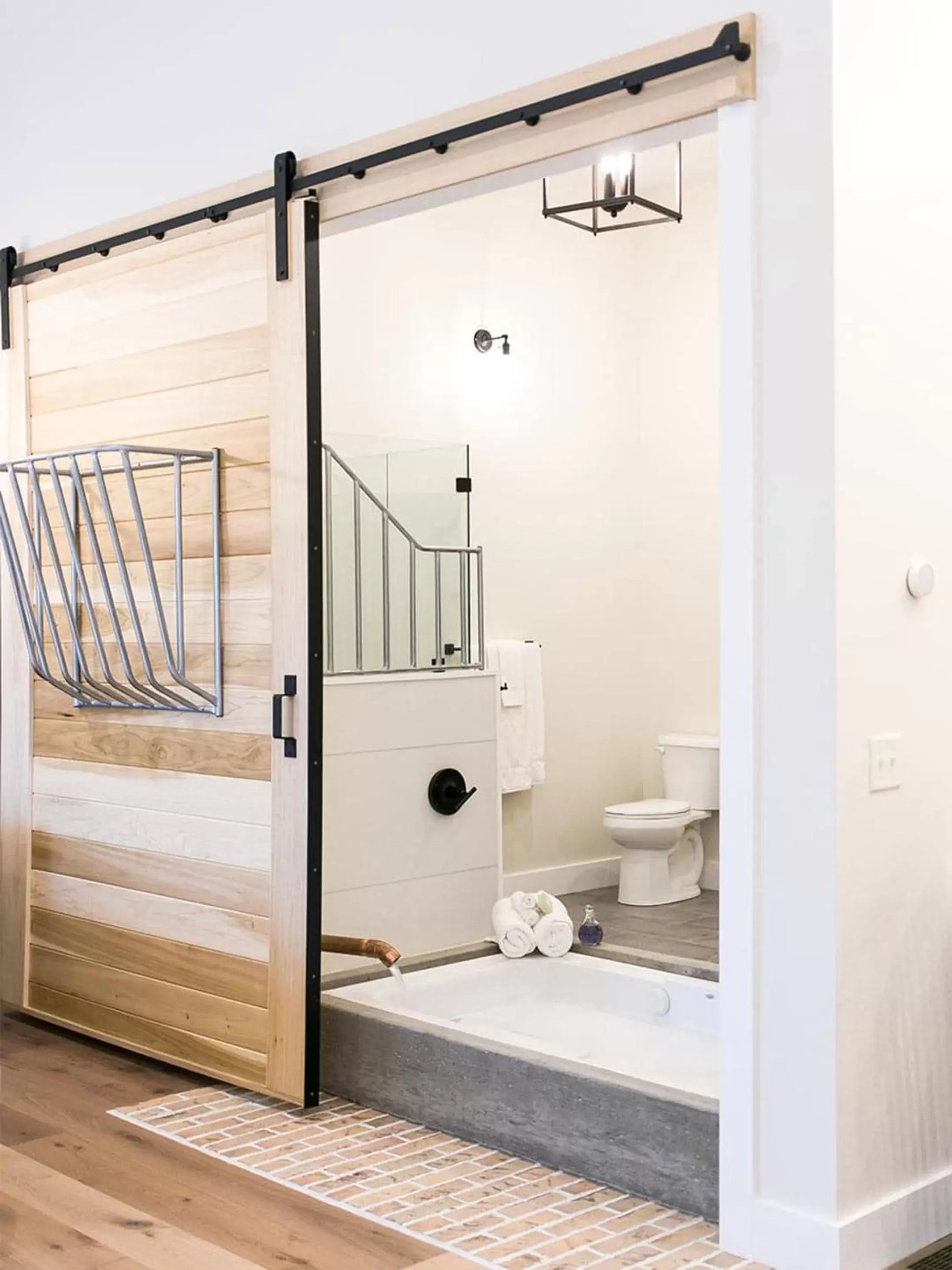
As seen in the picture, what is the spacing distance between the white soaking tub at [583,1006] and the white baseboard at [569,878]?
1.55 m

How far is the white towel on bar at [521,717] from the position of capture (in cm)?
571

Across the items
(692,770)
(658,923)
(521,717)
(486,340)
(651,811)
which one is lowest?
(658,923)

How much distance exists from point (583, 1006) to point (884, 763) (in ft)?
5.56

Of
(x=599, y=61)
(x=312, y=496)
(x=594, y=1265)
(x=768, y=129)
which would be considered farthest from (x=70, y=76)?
(x=594, y=1265)

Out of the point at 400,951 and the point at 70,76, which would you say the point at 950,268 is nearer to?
the point at 400,951

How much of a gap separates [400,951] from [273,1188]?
134 cm

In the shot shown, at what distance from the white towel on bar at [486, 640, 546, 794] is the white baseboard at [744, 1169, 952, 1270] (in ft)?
9.73

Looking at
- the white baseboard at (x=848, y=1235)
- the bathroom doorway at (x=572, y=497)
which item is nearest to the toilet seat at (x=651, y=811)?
the bathroom doorway at (x=572, y=497)

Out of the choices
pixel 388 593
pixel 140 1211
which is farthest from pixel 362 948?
pixel 388 593

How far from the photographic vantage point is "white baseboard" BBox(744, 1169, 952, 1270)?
2.66 meters

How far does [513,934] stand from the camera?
4.33 m

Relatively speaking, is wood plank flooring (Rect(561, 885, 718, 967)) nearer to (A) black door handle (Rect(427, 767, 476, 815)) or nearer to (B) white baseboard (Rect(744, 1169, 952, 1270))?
(A) black door handle (Rect(427, 767, 476, 815))

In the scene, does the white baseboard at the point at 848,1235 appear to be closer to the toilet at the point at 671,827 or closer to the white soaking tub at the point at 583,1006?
the white soaking tub at the point at 583,1006

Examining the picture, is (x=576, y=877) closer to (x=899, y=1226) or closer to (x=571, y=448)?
(x=571, y=448)
